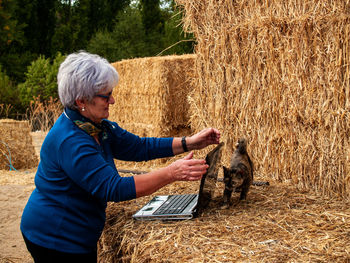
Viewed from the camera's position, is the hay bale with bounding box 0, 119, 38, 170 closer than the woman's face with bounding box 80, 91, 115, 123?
No

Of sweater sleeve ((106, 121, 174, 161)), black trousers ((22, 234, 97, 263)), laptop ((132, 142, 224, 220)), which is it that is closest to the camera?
black trousers ((22, 234, 97, 263))

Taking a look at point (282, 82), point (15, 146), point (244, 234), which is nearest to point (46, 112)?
point (15, 146)

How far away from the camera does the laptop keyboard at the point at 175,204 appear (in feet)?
8.66

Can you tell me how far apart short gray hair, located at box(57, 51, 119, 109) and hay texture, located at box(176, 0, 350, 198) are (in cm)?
197

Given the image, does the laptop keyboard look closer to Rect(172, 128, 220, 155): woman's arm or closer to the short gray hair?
Rect(172, 128, 220, 155): woman's arm

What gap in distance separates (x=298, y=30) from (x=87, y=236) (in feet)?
8.38

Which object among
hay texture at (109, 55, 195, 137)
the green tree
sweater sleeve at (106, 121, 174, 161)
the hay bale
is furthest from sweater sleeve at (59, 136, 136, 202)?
the green tree

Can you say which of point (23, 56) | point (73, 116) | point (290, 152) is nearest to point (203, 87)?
point (290, 152)

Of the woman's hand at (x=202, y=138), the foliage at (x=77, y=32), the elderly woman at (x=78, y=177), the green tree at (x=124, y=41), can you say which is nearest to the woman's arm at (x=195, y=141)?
the woman's hand at (x=202, y=138)

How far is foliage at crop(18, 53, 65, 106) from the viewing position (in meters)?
14.3

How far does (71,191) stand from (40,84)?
1326 cm

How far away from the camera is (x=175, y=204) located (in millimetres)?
2787

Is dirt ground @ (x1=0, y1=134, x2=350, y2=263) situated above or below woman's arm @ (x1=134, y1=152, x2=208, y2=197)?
below

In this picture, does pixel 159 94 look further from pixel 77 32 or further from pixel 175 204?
pixel 77 32
